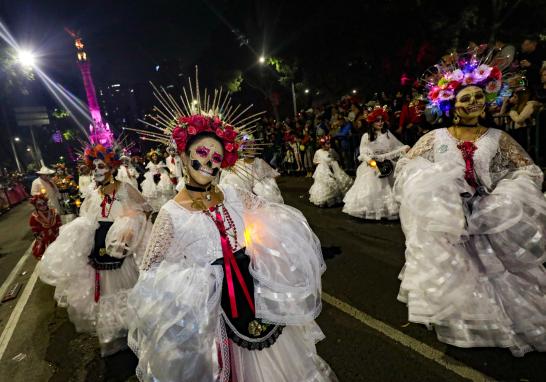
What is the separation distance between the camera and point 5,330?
18.2 ft

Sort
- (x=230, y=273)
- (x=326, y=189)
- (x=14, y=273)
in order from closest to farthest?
(x=230, y=273)
(x=14, y=273)
(x=326, y=189)

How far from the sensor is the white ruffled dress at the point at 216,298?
2.11m

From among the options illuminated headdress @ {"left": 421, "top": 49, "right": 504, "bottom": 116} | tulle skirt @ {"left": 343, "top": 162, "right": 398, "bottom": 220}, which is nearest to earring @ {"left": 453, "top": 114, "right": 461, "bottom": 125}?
illuminated headdress @ {"left": 421, "top": 49, "right": 504, "bottom": 116}

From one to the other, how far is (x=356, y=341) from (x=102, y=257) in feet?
10.7

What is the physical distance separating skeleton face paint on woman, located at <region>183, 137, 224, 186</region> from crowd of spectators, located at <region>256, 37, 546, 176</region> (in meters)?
2.86

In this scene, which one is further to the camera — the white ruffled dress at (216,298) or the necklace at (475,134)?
the necklace at (475,134)

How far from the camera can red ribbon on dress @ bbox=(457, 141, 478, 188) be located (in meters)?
3.51

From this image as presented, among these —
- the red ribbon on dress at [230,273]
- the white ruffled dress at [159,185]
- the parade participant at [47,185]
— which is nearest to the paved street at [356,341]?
the red ribbon on dress at [230,273]

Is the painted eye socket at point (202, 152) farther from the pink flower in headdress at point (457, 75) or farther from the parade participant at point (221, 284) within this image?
the pink flower in headdress at point (457, 75)

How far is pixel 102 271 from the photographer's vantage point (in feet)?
14.9

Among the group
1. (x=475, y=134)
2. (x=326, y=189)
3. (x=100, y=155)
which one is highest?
(x=100, y=155)

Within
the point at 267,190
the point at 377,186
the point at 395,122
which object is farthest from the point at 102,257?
the point at 395,122

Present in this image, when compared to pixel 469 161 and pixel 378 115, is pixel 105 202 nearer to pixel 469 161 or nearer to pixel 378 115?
pixel 469 161

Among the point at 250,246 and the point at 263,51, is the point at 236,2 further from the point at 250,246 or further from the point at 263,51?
the point at 250,246
